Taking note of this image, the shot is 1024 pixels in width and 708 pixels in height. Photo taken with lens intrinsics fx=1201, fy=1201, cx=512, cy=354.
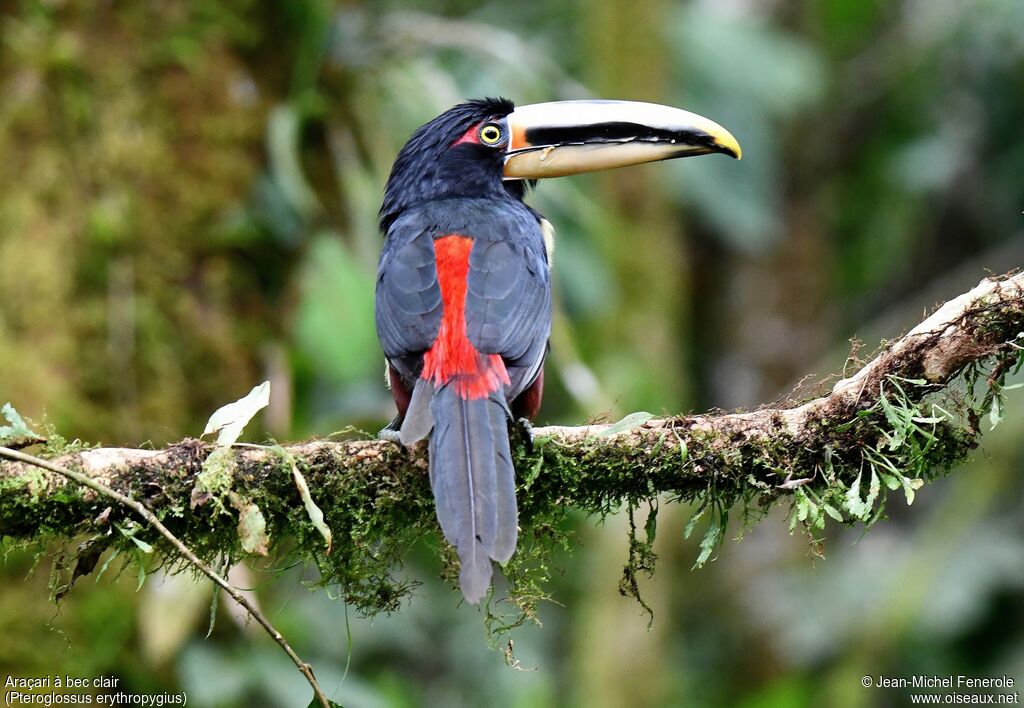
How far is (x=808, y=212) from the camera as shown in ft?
28.6

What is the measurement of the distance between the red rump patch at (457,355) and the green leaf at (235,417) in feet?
1.58

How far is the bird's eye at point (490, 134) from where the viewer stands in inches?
175

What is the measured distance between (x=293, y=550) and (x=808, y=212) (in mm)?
6452

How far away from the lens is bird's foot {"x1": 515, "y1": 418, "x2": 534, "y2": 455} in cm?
309

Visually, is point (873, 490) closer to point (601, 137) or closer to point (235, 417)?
point (235, 417)

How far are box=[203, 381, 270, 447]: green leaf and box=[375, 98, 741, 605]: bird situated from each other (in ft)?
1.19

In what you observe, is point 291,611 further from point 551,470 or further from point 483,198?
point 551,470

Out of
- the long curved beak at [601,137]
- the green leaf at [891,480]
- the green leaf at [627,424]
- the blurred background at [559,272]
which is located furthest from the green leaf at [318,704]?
the long curved beak at [601,137]

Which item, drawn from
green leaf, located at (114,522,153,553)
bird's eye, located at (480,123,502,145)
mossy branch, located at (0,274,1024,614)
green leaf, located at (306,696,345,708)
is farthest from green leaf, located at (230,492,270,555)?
bird's eye, located at (480,123,502,145)

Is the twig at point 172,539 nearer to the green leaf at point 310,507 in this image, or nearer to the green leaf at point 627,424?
the green leaf at point 310,507

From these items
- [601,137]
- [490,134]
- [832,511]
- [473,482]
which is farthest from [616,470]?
[490,134]

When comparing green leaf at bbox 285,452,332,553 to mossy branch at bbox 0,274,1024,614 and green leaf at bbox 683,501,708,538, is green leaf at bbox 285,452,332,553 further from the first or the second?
green leaf at bbox 683,501,708,538

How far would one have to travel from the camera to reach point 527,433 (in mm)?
3105

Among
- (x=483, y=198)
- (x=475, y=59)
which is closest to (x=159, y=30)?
(x=483, y=198)
